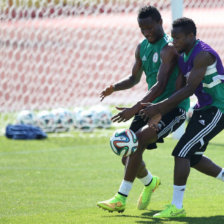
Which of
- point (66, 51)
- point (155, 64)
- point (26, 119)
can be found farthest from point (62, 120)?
point (155, 64)

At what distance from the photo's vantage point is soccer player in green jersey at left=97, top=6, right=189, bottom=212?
6715mm

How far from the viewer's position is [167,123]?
6.89 meters

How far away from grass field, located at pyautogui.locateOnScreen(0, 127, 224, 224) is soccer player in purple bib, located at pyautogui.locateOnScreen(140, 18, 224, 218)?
18.0 inches

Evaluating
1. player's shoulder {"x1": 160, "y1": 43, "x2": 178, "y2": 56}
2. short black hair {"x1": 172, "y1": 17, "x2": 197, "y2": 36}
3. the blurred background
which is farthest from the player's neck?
the blurred background

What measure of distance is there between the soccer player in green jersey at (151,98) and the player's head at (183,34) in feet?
1.08

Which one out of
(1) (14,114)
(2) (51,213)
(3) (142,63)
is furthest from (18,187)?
(1) (14,114)

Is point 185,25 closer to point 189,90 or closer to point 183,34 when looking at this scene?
point 183,34

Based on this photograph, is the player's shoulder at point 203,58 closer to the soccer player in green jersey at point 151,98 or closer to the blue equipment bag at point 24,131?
the soccer player in green jersey at point 151,98

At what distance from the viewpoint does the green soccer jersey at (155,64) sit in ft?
23.1

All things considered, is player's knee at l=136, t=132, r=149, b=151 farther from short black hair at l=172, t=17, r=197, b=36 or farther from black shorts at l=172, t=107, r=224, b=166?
short black hair at l=172, t=17, r=197, b=36

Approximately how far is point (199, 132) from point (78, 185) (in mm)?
2458

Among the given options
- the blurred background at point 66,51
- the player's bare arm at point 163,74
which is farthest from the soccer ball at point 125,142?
the blurred background at point 66,51

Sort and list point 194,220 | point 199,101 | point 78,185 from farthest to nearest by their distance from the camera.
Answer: point 78,185
point 199,101
point 194,220

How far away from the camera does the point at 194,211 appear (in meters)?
6.73
